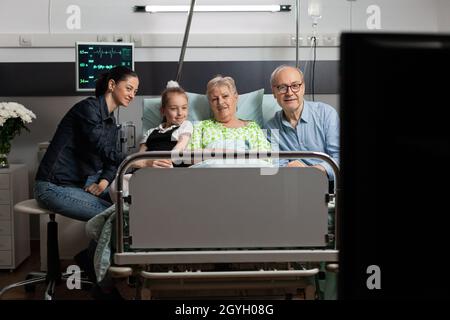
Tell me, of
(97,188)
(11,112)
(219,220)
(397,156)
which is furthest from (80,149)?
(397,156)

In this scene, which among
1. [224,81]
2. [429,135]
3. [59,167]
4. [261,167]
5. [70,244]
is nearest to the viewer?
[429,135]

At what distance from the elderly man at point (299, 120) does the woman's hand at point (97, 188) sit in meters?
0.86

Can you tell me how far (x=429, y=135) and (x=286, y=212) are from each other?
4.85 ft

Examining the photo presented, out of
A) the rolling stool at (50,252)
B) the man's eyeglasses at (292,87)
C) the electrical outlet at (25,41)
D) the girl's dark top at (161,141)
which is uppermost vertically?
the electrical outlet at (25,41)

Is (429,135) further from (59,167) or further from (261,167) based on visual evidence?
(59,167)

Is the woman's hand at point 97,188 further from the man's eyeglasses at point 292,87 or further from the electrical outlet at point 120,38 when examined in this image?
the electrical outlet at point 120,38

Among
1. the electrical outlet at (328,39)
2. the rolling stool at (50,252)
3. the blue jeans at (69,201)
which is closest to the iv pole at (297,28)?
the electrical outlet at (328,39)

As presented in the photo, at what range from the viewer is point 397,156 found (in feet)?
1.50

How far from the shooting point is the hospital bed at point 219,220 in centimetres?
188

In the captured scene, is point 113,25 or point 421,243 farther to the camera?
point 113,25

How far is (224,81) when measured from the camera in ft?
10.0

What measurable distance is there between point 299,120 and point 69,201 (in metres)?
1.18
